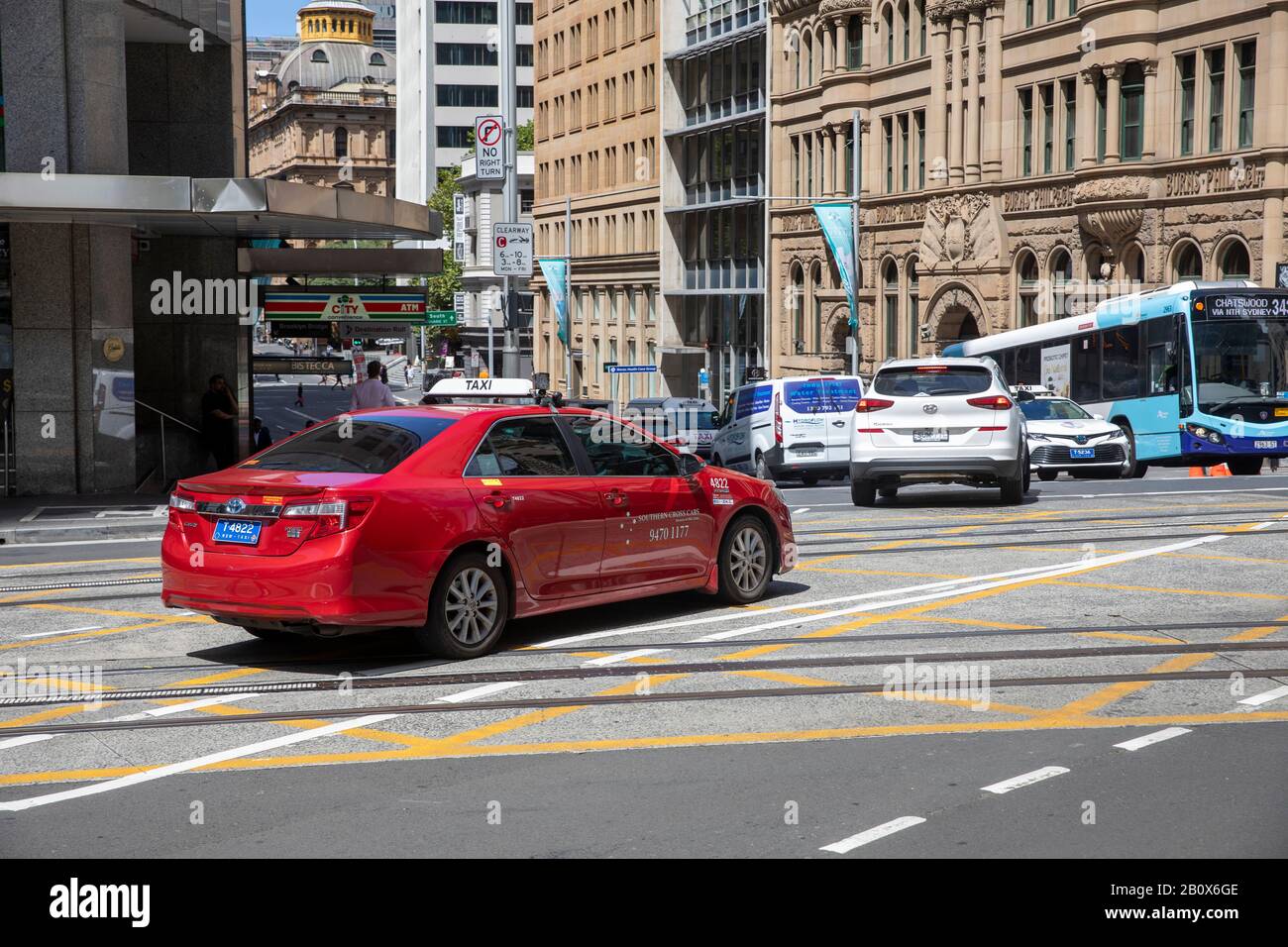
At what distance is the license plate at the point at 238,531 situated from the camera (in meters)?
9.45

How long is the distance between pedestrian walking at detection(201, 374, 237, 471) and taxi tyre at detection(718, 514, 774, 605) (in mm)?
13708

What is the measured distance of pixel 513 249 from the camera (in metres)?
31.3

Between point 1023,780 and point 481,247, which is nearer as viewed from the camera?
point 1023,780

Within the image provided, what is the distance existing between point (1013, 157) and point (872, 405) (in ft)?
109

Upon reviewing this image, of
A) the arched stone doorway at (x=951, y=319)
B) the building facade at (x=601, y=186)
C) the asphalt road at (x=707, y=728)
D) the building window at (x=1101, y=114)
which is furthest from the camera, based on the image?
the building facade at (x=601, y=186)

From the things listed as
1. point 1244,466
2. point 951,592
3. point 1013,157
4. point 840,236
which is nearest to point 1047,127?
point 1013,157

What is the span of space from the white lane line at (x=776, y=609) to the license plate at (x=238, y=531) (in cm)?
190

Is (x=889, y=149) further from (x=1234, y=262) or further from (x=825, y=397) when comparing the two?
(x=825, y=397)

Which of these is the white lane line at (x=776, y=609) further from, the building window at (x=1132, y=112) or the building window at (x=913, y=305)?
the building window at (x=913, y=305)

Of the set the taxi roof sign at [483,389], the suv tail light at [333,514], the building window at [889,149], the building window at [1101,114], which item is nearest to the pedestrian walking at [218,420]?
the taxi roof sign at [483,389]

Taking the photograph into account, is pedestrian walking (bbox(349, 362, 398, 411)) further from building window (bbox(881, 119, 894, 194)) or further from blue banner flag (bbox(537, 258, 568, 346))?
building window (bbox(881, 119, 894, 194))

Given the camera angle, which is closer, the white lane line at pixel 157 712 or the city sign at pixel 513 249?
the white lane line at pixel 157 712

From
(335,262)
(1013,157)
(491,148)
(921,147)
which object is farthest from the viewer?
(921,147)
